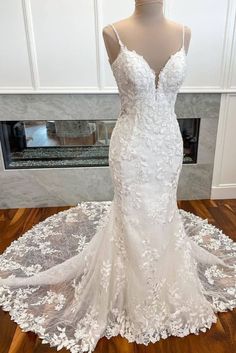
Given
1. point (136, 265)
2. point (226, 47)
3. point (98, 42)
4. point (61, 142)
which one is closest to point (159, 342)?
point (136, 265)

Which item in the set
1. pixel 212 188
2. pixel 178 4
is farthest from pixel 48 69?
pixel 212 188

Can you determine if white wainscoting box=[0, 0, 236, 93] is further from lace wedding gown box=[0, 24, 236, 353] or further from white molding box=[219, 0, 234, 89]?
lace wedding gown box=[0, 24, 236, 353]

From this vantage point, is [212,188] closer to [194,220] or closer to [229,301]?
[194,220]

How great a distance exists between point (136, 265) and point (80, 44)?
1.74 meters

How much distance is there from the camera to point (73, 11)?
7.25 ft

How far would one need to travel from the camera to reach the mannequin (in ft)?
4.10

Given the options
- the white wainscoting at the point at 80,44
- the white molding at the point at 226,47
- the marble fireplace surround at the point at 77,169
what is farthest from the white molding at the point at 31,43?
the white molding at the point at 226,47

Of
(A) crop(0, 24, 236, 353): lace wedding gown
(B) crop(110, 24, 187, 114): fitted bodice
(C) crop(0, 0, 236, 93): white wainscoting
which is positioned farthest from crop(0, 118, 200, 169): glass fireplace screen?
(B) crop(110, 24, 187, 114): fitted bodice

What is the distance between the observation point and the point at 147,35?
1259 mm

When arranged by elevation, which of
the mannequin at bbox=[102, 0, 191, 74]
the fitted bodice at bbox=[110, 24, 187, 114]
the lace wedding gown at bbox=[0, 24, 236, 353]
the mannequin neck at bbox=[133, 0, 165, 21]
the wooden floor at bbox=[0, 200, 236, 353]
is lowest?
the wooden floor at bbox=[0, 200, 236, 353]

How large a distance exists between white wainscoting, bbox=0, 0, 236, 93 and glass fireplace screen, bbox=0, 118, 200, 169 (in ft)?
1.16

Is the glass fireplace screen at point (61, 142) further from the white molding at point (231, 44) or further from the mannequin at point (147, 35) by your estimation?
the mannequin at point (147, 35)

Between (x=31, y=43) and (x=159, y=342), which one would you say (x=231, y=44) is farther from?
(x=159, y=342)

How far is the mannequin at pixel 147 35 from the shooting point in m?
1.25
